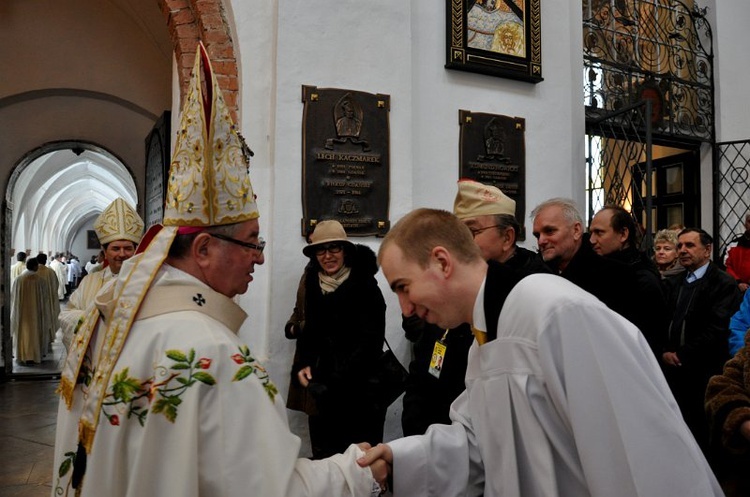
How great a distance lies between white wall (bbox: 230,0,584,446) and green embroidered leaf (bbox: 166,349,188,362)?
2.92 metres

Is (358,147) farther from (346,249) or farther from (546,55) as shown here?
(546,55)

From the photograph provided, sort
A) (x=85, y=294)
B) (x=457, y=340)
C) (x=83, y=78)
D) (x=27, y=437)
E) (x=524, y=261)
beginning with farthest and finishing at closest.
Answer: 1. (x=83, y=78)
2. (x=27, y=437)
3. (x=85, y=294)
4. (x=524, y=261)
5. (x=457, y=340)

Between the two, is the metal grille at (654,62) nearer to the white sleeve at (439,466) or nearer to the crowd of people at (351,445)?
the crowd of people at (351,445)

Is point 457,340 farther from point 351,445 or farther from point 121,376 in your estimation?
point 121,376

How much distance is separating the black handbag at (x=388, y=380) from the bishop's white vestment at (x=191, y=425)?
2.33m

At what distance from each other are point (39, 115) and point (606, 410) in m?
9.43

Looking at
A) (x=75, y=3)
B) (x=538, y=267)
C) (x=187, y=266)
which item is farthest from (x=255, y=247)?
(x=75, y=3)

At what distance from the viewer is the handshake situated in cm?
180

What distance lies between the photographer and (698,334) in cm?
427

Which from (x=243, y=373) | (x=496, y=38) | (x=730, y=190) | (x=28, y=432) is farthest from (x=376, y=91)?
(x=730, y=190)

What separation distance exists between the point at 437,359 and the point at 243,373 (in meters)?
1.34

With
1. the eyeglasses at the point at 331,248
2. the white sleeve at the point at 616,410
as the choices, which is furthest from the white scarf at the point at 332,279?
the white sleeve at the point at 616,410

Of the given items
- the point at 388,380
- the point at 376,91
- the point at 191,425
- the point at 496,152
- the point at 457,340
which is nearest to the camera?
the point at 191,425

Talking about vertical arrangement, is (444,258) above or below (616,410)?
above
